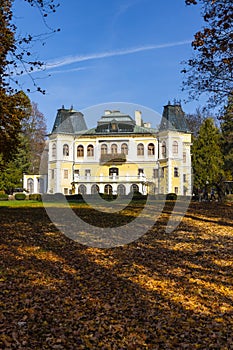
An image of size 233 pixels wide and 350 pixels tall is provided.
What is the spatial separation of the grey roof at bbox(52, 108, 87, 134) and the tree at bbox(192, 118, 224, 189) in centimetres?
1876

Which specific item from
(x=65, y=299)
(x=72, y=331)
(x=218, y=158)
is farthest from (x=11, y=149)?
(x=218, y=158)

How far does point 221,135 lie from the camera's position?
35.9 meters

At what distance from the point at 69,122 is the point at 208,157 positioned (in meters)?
21.1

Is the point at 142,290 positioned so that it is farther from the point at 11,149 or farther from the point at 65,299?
the point at 11,149

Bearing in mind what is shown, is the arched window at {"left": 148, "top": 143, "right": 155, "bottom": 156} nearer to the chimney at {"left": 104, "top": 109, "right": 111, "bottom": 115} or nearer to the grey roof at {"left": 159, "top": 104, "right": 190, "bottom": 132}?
the grey roof at {"left": 159, "top": 104, "right": 190, "bottom": 132}

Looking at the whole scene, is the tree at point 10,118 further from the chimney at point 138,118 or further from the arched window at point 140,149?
the chimney at point 138,118

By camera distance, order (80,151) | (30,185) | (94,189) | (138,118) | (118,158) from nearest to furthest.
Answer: (94,189) < (30,185) < (118,158) < (80,151) < (138,118)

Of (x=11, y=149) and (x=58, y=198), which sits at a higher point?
(x=11, y=149)

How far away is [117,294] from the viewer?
5520 mm

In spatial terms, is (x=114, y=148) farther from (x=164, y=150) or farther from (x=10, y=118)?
(x=10, y=118)

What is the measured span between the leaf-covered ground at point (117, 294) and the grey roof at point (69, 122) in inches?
1552

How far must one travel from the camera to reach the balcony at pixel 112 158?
46.7m

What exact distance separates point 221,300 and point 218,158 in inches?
1181

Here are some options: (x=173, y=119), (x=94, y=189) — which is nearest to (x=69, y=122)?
(x=94, y=189)
